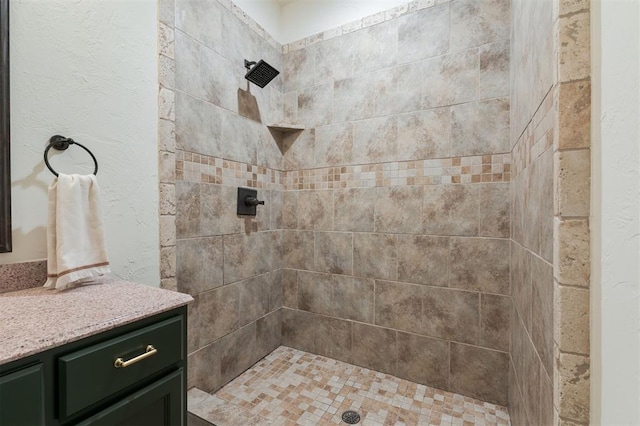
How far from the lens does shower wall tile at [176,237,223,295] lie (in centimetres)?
148

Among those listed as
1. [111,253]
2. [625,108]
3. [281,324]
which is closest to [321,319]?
[281,324]

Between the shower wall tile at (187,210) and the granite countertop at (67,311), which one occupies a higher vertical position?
the shower wall tile at (187,210)

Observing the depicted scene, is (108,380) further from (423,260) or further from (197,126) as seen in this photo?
(423,260)

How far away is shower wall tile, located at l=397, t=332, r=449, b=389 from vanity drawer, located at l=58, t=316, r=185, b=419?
1.39 metres

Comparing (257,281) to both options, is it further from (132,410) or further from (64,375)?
(64,375)

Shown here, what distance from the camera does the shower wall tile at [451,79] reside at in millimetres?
1594

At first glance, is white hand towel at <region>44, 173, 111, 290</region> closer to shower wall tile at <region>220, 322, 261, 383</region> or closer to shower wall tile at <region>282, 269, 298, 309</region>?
shower wall tile at <region>220, 322, 261, 383</region>

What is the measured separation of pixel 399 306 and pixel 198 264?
4.07 feet

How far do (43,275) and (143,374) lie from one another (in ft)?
1.92

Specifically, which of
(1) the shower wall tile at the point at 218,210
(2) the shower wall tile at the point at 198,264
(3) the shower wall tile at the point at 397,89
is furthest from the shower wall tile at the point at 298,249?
(3) the shower wall tile at the point at 397,89

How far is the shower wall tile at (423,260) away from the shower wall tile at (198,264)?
1.12m

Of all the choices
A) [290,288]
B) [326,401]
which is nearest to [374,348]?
[326,401]

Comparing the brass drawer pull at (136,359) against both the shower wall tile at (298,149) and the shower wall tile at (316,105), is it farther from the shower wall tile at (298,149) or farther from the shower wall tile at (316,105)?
the shower wall tile at (316,105)

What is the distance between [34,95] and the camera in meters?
0.97
